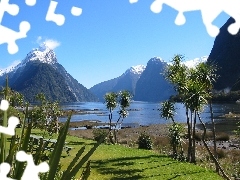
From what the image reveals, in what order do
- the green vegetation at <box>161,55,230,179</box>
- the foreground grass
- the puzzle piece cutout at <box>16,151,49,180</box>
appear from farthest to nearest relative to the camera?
the green vegetation at <box>161,55,230,179</box>
the foreground grass
the puzzle piece cutout at <box>16,151,49,180</box>

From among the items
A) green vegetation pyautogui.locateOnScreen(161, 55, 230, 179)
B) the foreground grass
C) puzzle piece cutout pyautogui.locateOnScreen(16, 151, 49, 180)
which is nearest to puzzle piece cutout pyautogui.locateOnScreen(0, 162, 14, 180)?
puzzle piece cutout pyautogui.locateOnScreen(16, 151, 49, 180)

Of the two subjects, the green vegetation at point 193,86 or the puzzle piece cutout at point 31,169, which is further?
the green vegetation at point 193,86

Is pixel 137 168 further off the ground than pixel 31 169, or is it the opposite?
pixel 31 169

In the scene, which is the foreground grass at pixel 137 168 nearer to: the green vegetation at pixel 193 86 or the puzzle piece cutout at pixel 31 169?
the green vegetation at pixel 193 86

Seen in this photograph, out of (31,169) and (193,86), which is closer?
(31,169)

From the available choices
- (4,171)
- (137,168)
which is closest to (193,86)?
(137,168)

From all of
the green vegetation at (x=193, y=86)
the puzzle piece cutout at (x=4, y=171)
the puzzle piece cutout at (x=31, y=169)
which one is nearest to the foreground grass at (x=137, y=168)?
the green vegetation at (x=193, y=86)

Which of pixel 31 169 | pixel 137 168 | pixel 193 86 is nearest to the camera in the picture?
pixel 31 169

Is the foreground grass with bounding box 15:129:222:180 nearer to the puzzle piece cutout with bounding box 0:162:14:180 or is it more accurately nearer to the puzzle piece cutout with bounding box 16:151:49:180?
the puzzle piece cutout with bounding box 0:162:14:180

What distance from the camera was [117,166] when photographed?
2475 centimetres

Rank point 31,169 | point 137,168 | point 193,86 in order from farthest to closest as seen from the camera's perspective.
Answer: point 193,86 → point 137,168 → point 31,169

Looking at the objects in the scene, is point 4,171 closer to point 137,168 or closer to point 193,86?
point 137,168

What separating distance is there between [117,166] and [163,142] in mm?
31284

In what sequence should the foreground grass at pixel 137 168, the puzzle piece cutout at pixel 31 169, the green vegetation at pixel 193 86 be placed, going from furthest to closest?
the green vegetation at pixel 193 86
the foreground grass at pixel 137 168
the puzzle piece cutout at pixel 31 169
